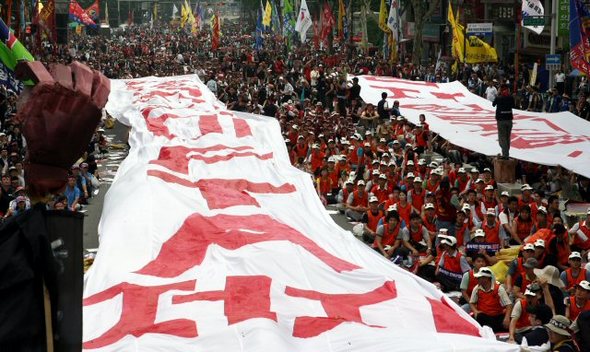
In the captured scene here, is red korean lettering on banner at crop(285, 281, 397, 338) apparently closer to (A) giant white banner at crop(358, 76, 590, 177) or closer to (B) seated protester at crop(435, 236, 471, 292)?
(B) seated protester at crop(435, 236, 471, 292)

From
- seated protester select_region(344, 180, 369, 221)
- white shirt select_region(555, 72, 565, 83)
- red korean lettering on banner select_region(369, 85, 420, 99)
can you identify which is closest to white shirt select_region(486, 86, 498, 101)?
white shirt select_region(555, 72, 565, 83)

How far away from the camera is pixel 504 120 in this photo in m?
18.3

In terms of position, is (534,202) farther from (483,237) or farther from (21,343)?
(21,343)

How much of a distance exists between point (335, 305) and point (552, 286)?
2.93 m

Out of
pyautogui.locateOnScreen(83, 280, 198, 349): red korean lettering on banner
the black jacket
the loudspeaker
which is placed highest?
the loudspeaker

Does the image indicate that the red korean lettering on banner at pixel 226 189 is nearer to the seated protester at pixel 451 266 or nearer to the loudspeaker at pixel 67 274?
the seated protester at pixel 451 266

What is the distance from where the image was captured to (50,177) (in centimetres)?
329

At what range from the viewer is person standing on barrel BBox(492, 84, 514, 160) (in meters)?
18.3

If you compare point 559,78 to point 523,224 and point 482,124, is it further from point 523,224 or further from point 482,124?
point 523,224

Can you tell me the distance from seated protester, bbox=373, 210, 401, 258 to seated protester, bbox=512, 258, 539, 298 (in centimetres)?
270

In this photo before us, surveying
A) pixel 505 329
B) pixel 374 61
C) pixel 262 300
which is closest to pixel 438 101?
pixel 505 329

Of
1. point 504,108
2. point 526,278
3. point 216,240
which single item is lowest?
point 526,278

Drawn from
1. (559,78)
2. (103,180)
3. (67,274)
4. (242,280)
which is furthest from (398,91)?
(67,274)

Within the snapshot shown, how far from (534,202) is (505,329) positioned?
14.2ft
